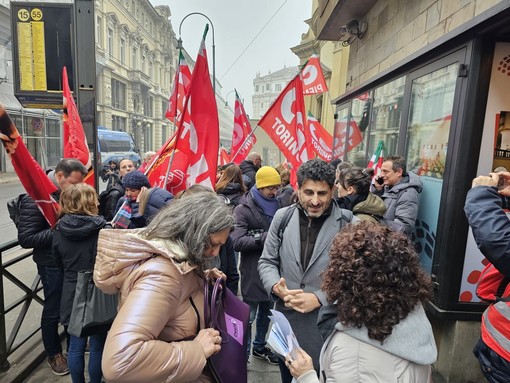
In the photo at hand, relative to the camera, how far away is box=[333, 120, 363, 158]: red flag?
664 centimetres

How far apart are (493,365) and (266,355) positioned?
6.86 feet

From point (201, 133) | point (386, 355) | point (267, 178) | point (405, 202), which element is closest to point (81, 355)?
point (267, 178)

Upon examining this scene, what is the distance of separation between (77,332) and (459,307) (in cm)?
302

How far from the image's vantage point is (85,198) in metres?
2.57

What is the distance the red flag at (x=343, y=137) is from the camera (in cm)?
664

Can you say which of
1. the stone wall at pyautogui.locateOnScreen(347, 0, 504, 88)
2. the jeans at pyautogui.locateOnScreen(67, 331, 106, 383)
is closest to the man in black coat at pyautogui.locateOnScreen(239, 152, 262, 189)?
the stone wall at pyautogui.locateOnScreen(347, 0, 504, 88)

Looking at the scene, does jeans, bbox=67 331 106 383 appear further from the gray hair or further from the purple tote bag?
the gray hair

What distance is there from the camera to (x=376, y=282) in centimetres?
124

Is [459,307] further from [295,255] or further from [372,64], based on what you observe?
[372,64]

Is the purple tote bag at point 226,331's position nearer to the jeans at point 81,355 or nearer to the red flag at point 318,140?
the jeans at point 81,355

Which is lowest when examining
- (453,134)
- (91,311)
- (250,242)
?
(91,311)

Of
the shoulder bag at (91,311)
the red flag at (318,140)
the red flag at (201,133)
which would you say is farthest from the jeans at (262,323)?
the red flag at (318,140)

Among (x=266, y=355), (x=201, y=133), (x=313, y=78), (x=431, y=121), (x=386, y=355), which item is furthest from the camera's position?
(x=313, y=78)

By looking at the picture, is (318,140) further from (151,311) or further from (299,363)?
(151,311)
